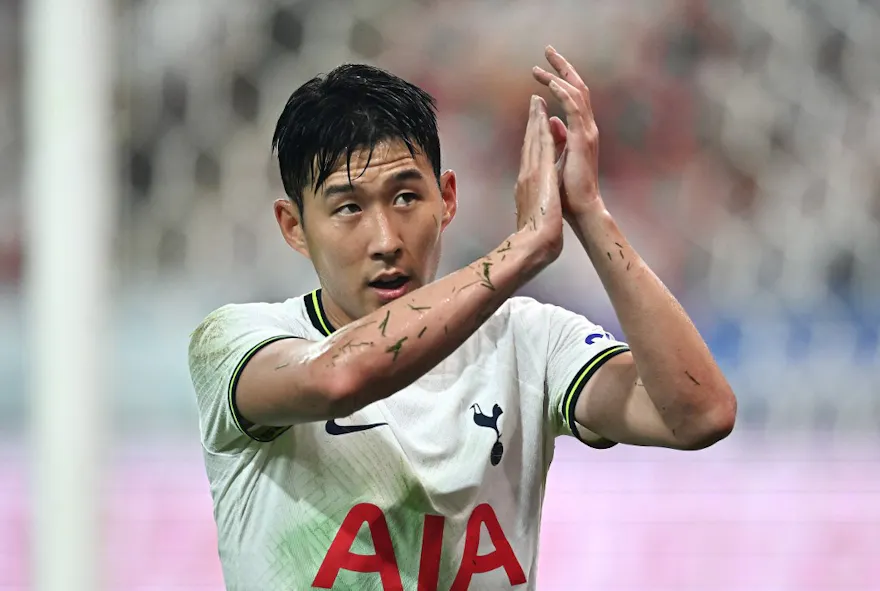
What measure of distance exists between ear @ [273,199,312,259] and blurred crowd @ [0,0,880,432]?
3.63ft

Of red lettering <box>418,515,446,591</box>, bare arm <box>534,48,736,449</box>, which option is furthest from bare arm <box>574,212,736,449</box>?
red lettering <box>418,515,446,591</box>

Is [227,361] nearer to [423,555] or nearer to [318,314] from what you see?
[318,314]

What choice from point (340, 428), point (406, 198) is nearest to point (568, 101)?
point (406, 198)

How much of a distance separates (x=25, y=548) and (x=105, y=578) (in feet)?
5.06

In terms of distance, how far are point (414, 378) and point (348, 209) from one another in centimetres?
32

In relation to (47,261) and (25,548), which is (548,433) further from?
(25,548)

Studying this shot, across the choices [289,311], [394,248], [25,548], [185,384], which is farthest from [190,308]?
[394,248]

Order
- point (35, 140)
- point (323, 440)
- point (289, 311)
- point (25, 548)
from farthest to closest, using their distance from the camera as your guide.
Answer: point (25, 548), point (289, 311), point (323, 440), point (35, 140)

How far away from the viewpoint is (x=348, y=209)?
150 centimetres

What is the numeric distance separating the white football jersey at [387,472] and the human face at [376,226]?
11cm

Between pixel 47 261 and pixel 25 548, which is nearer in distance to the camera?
pixel 47 261

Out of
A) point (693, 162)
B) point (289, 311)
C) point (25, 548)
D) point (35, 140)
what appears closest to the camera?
point (35, 140)

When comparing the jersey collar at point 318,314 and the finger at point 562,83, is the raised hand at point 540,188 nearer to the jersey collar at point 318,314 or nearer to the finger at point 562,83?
the finger at point 562,83

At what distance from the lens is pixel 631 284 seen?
141 centimetres
